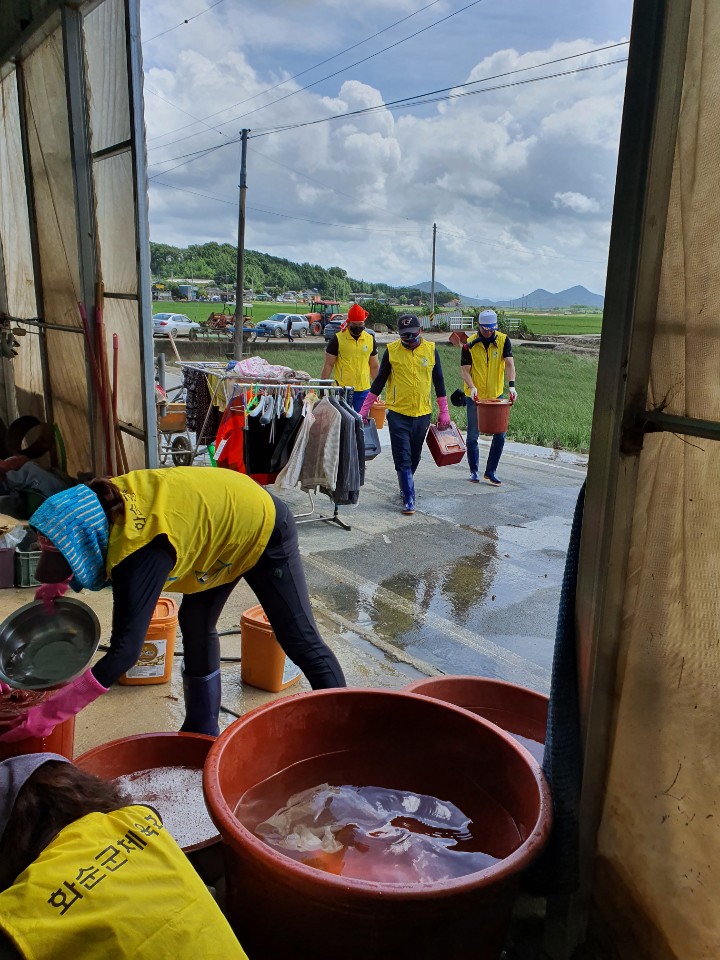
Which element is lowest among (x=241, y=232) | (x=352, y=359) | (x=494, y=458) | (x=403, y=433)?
(x=494, y=458)

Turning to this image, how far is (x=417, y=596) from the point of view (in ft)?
17.2

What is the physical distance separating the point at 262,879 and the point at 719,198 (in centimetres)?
183

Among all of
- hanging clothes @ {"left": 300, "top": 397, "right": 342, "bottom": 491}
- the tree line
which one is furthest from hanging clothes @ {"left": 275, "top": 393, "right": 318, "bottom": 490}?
the tree line

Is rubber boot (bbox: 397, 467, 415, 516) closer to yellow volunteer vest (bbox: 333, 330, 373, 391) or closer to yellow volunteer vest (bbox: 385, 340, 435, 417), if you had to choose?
yellow volunteer vest (bbox: 385, 340, 435, 417)

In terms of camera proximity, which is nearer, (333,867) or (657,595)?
(657,595)

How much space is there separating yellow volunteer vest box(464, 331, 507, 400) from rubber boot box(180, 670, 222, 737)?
592 cm

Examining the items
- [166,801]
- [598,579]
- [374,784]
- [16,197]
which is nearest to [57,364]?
[16,197]

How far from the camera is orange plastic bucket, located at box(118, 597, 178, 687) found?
3.73m

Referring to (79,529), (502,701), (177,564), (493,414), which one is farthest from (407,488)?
(79,529)

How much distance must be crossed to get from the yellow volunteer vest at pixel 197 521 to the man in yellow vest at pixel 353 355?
202 inches

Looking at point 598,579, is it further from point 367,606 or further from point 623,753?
point 367,606

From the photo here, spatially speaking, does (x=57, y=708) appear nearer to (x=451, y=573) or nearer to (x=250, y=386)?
(x=250, y=386)

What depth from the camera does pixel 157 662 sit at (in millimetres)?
3789

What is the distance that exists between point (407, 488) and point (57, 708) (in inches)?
202
